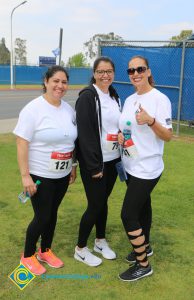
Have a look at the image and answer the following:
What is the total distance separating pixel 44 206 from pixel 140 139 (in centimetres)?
97

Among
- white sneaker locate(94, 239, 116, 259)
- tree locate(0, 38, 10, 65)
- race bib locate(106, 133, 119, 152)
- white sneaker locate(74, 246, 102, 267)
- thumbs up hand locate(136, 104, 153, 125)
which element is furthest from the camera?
tree locate(0, 38, 10, 65)

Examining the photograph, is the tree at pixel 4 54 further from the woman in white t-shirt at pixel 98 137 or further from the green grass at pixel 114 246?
the woman in white t-shirt at pixel 98 137

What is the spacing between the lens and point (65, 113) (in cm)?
314

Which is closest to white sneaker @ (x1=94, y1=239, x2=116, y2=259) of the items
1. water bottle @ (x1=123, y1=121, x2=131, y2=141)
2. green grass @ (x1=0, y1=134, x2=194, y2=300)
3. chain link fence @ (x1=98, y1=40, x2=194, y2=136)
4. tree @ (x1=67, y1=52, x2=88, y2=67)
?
green grass @ (x1=0, y1=134, x2=194, y2=300)

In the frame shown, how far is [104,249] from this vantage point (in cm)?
376

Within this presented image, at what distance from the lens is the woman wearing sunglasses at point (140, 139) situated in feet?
9.93

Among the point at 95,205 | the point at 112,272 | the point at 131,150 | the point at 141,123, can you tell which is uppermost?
the point at 141,123

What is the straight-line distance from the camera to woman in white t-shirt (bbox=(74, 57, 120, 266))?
10.2 feet

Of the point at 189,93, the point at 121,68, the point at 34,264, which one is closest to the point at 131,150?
the point at 34,264

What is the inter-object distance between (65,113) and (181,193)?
2981 mm

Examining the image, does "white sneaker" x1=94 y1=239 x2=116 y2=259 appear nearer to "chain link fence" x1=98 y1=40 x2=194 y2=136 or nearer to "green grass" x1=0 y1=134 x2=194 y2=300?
"green grass" x1=0 y1=134 x2=194 y2=300

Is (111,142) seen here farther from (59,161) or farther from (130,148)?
(59,161)

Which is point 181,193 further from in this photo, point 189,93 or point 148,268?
point 189,93

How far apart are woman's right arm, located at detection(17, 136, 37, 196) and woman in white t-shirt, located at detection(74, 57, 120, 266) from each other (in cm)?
47
